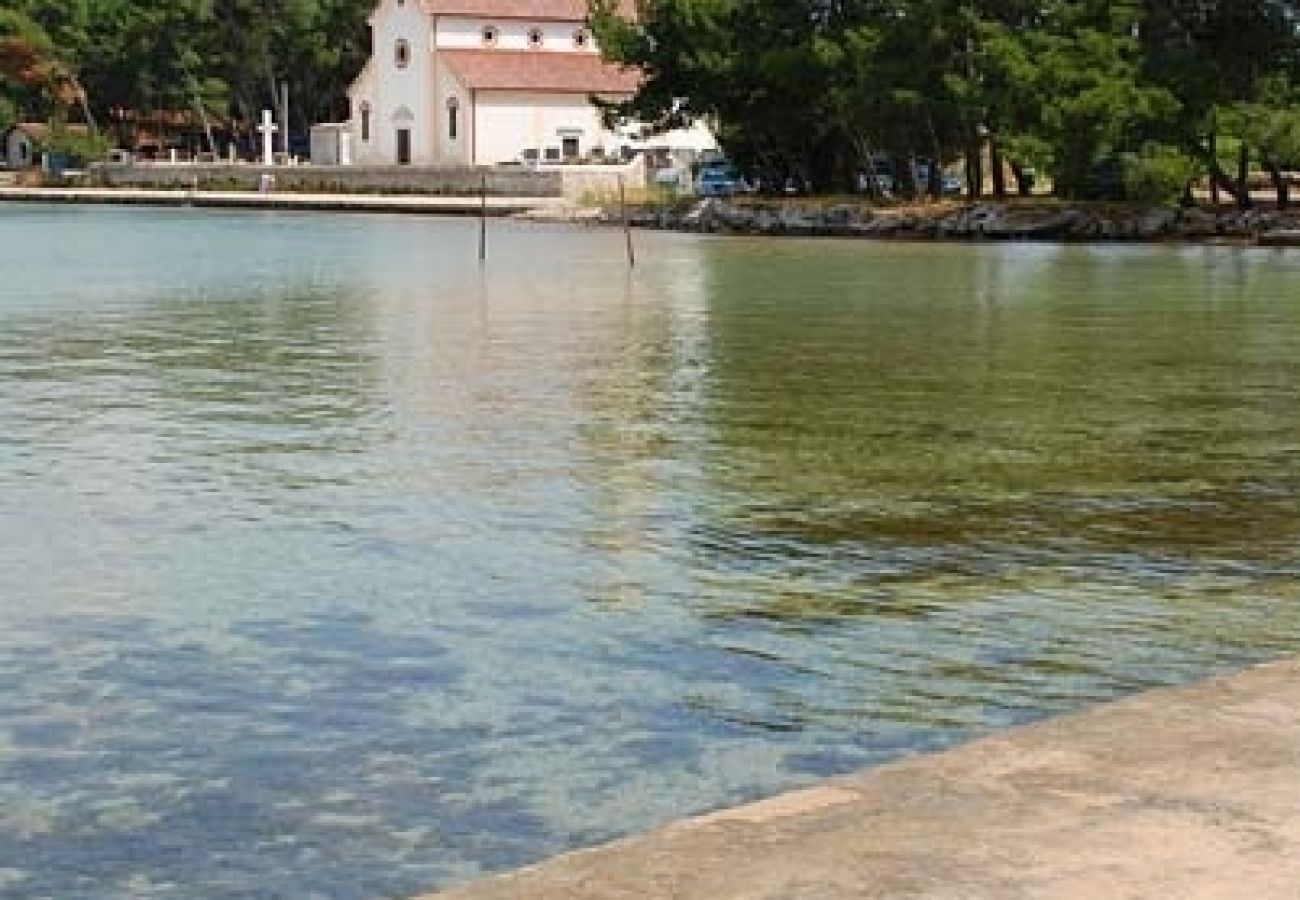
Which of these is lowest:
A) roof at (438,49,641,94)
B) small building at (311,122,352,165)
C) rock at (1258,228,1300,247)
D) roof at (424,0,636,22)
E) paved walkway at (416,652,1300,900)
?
rock at (1258,228,1300,247)

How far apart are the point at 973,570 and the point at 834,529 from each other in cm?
155

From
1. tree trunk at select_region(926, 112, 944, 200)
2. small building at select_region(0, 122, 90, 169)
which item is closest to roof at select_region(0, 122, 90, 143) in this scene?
small building at select_region(0, 122, 90, 169)

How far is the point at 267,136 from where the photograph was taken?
106 meters

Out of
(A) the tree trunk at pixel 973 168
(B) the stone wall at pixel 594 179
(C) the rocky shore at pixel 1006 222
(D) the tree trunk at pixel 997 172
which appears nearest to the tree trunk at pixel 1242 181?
(C) the rocky shore at pixel 1006 222

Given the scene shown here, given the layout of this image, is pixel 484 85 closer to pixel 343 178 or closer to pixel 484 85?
pixel 484 85

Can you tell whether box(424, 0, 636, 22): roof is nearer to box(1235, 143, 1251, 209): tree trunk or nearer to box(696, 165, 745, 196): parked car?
box(696, 165, 745, 196): parked car

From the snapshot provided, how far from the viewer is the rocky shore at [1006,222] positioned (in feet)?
185

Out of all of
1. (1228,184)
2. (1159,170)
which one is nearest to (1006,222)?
(1228,184)

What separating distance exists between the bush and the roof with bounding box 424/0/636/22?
5019cm

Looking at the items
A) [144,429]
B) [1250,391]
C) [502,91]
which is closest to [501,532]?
[144,429]

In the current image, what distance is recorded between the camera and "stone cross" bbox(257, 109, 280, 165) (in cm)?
10600

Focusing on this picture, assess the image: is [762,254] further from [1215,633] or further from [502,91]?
[502,91]

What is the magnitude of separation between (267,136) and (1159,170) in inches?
2442

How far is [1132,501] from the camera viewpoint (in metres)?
15.3
